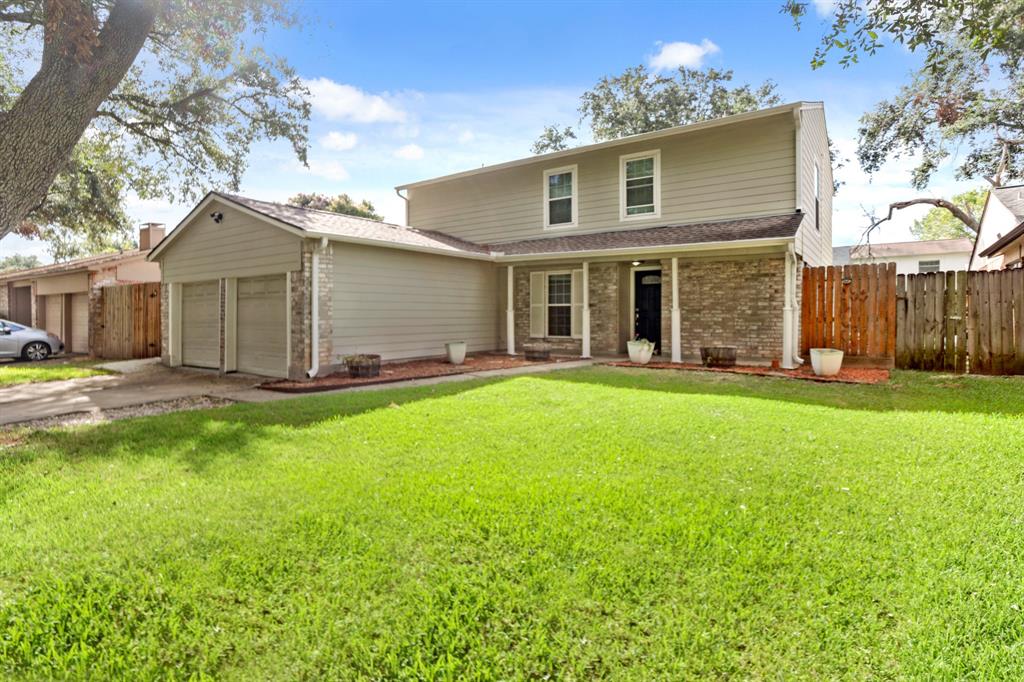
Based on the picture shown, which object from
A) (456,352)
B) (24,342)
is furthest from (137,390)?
(24,342)

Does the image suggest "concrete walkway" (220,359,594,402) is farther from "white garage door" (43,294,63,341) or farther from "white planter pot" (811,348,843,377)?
"white garage door" (43,294,63,341)

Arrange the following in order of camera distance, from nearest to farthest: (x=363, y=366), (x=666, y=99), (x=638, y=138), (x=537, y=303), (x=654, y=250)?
(x=363, y=366) < (x=654, y=250) < (x=638, y=138) < (x=537, y=303) < (x=666, y=99)

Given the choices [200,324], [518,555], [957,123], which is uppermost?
[957,123]

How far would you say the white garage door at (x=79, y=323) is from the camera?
721 inches

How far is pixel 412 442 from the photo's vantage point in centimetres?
505

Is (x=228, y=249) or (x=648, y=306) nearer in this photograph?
(x=228, y=249)

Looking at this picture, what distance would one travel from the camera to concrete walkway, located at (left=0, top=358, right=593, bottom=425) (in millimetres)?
7555

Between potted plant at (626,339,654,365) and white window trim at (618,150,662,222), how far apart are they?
379 centimetres

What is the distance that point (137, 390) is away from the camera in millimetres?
9250

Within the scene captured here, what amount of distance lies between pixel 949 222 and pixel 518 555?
51.8 metres

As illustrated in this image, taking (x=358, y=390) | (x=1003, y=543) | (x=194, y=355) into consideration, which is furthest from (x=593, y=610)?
Result: (x=194, y=355)

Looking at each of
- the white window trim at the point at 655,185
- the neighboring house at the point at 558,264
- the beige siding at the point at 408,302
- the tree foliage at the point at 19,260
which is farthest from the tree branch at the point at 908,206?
the tree foliage at the point at 19,260

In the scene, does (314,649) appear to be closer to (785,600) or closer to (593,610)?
(593,610)

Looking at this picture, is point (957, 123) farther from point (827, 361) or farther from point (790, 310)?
point (827, 361)
